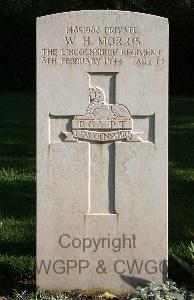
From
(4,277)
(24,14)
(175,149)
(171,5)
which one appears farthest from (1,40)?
(4,277)

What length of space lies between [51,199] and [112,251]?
546 millimetres

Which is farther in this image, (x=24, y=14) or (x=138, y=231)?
(x=24, y=14)

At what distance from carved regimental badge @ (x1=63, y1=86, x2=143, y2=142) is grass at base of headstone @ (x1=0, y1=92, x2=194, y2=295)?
117cm

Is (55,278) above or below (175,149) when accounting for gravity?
below

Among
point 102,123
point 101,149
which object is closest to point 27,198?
point 101,149

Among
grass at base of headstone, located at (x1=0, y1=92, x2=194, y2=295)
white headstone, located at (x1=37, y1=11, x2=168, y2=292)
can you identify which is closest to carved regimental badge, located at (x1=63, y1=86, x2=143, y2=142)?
white headstone, located at (x1=37, y1=11, x2=168, y2=292)

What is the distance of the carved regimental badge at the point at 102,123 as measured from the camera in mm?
4727

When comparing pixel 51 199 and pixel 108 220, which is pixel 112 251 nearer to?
pixel 108 220

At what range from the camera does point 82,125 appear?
4742 millimetres

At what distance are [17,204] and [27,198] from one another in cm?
26

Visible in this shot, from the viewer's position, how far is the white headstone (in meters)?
4.70

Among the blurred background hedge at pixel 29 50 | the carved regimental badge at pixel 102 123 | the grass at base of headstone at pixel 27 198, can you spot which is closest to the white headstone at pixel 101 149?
the carved regimental badge at pixel 102 123

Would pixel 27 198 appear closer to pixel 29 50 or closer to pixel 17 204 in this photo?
pixel 17 204

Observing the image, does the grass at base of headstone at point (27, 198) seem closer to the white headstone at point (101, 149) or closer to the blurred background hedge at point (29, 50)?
the white headstone at point (101, 149)
